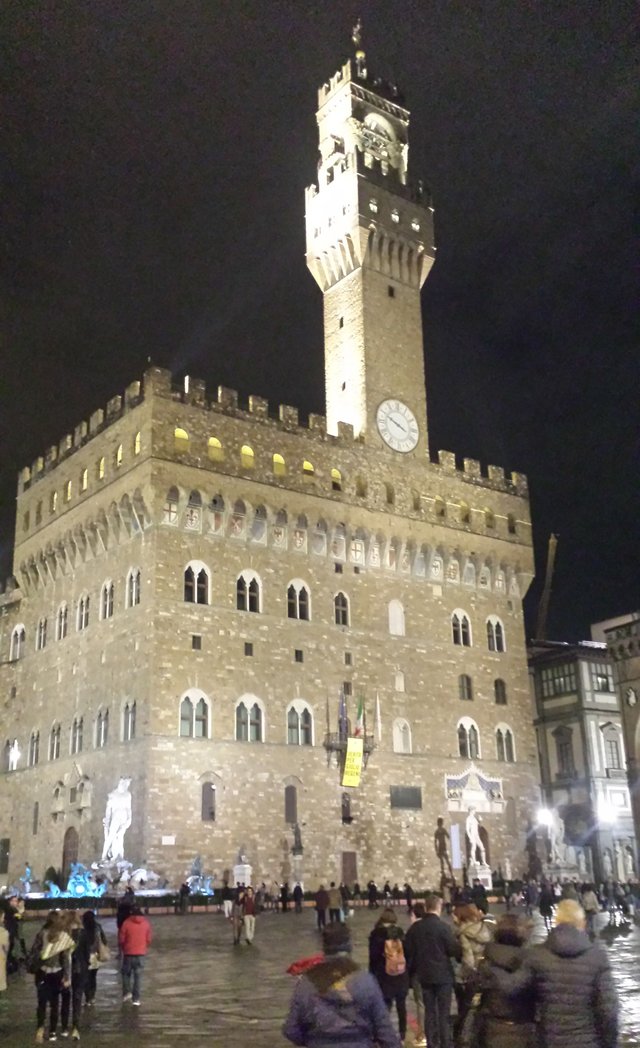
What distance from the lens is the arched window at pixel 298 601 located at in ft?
119

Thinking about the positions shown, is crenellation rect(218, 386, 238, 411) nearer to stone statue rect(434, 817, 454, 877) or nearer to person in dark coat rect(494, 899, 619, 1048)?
stone statue rect(434, 817, 454, 877)

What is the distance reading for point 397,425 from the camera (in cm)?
4088

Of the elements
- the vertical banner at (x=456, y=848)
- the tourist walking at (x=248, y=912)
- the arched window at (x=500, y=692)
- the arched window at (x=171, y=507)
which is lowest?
the tourist walking at (x=248, y=912)

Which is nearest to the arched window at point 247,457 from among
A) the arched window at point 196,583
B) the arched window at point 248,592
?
the arched window at point 248,592

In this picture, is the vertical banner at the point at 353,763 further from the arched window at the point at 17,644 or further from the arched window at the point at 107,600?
the arched window at the point at 17,644

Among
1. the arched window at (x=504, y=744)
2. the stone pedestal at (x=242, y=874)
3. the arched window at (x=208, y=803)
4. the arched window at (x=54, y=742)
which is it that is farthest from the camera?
the arched window at (x=504, y=744)

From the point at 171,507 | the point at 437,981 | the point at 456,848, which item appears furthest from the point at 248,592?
Answer: the point at 437,981

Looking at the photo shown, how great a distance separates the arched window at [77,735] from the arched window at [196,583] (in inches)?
255

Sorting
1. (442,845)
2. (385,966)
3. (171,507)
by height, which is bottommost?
(385,966)

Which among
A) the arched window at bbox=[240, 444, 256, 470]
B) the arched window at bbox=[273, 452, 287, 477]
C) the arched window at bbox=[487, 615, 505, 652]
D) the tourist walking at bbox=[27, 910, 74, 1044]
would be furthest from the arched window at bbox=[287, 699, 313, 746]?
the tourist walking at bbox=[27, 910, 74, 1044]

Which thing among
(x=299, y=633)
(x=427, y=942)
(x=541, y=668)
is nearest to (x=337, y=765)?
(x=299, y=633)

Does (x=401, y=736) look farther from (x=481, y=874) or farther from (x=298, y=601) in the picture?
(x=298, y=601)

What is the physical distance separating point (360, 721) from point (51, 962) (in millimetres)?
26779

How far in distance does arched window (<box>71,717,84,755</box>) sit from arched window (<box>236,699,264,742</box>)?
6051mm
